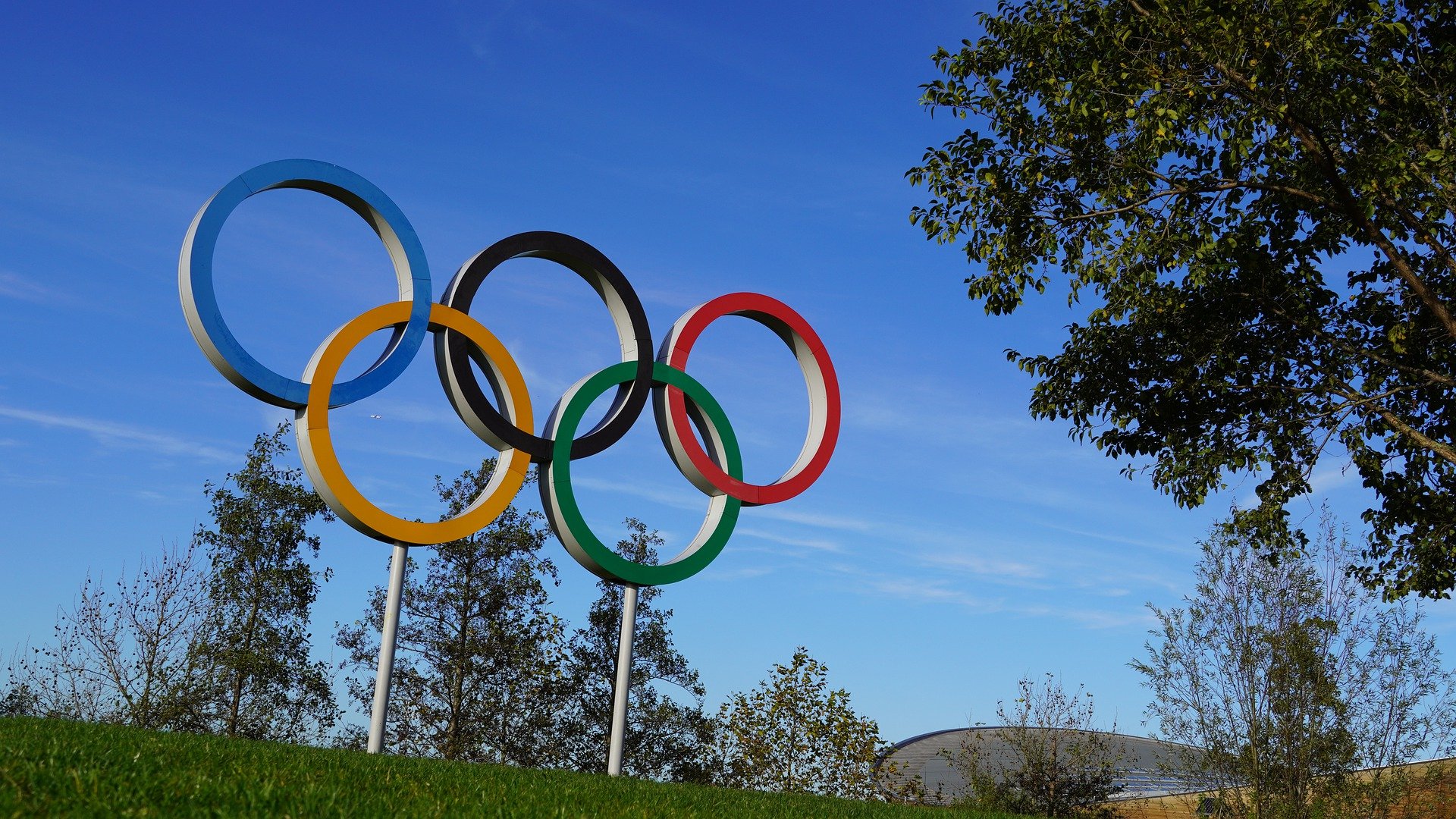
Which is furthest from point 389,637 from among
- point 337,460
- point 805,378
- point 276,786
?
point 805,378

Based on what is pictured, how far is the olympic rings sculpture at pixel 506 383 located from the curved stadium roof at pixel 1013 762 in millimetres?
10245

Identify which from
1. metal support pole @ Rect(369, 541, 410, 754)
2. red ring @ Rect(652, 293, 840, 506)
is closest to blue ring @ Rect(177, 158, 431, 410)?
metal support pole @ Rect(369, 541, 410, 754)

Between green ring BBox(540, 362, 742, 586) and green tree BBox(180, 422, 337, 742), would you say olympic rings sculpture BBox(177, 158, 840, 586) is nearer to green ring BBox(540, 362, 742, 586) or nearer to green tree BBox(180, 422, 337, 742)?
green ring BBox(540, 362, 742, 586)

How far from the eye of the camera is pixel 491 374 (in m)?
11.7

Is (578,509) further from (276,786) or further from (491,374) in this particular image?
(276,786)

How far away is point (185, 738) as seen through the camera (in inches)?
336

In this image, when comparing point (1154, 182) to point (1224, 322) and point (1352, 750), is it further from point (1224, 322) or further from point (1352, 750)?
point (1352, 750)

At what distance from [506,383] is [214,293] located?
113 inches

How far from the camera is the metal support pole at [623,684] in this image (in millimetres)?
11953

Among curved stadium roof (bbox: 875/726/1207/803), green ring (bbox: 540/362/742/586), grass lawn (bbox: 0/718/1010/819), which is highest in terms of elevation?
green ring (bbox: 540/362/742/586)

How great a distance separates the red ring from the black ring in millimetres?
368


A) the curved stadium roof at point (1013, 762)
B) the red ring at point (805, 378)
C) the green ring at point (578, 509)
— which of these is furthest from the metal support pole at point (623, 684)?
the curved stadium roof at point (1013, 762)

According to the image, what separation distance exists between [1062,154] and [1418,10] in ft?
A: 16.6

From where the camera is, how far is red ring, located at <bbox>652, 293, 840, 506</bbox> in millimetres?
12461
